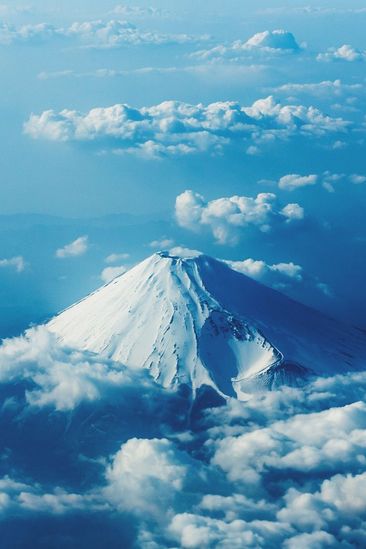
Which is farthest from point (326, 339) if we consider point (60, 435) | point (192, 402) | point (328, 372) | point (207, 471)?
point (60, 435)

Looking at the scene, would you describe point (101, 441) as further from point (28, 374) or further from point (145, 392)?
point (28, 374)

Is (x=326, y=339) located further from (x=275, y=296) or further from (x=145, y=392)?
(x=145, y=392)

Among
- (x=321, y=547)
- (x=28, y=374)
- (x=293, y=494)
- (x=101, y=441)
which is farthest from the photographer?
(x=28, y=374)

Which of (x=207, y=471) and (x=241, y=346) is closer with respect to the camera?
(x=207, y=471)

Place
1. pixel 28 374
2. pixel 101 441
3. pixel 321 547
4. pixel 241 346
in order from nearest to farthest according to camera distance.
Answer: pixel 321 547 → pixel 101 441 → pixel 241 346 → pixel 28 374

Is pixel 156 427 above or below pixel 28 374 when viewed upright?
below

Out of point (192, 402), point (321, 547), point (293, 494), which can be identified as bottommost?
point (321, 547)
